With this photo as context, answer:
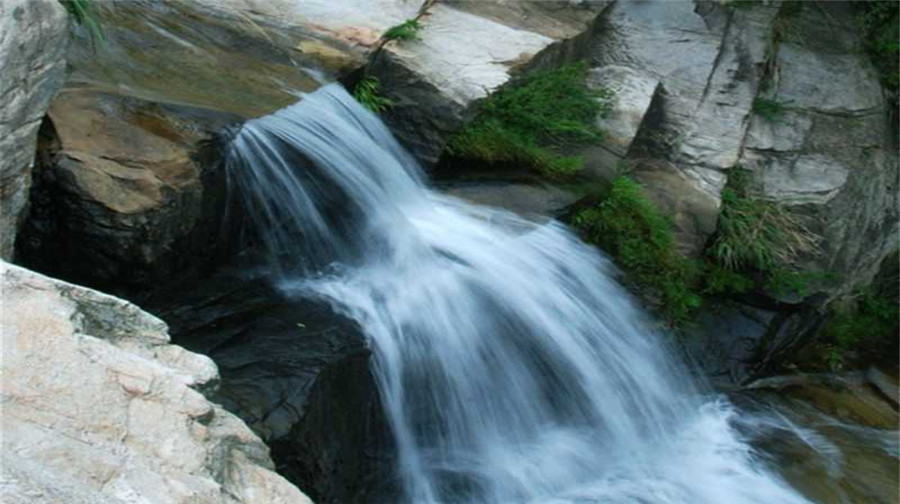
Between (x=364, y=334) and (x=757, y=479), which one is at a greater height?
(x=364, y=334)

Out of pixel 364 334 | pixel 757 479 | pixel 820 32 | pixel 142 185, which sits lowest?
pixel 757 479

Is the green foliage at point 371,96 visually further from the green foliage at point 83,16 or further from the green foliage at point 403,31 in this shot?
the green foliage at point 83,16

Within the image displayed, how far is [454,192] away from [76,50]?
5.72 ft

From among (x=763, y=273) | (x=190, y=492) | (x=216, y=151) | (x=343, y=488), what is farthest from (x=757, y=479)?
(x=190, y=492)

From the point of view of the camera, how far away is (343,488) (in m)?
3.62

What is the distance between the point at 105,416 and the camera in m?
Result: 2.13

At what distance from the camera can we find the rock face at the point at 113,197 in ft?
11.8

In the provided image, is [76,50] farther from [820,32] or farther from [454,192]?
[820,32]

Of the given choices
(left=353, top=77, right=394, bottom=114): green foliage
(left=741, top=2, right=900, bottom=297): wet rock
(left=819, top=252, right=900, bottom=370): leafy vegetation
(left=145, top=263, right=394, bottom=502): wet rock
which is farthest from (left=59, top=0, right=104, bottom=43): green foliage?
(left=819, top=252, right=900, bottom=370): leafy vegetation

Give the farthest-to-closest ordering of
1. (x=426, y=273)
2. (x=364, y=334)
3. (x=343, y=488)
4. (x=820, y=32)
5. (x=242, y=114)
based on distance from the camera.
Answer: (x=820, y=32) < (x=426, y=273) < (x=242, y=114) < (x=364, y=334) < (x=343, y=488)

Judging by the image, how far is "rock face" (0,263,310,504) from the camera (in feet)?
6.53

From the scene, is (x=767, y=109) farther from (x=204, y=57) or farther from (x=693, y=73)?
(x=204, y=57)

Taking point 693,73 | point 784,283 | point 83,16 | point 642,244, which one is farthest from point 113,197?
point 693,73

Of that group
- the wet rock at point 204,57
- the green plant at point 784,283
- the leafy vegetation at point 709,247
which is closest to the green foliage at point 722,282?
the leafy vegetation at point 709,247
